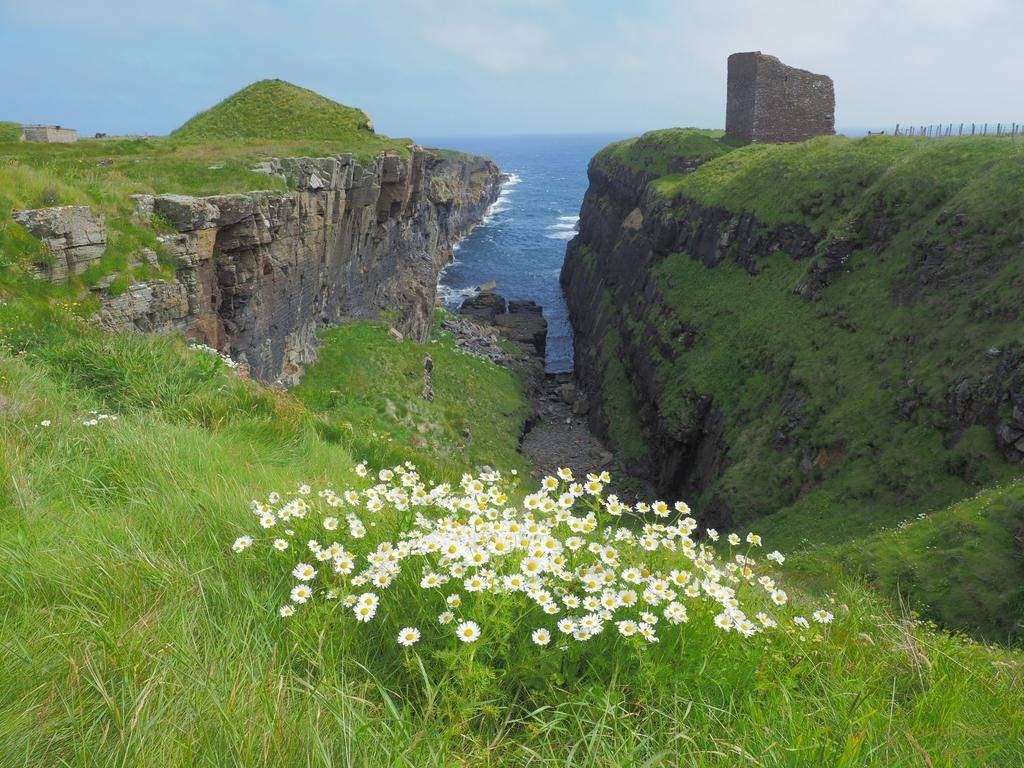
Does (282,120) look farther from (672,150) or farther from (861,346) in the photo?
(672,150)

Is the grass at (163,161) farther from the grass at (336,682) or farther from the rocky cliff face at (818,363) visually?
the rocky cliff face at (818,363)

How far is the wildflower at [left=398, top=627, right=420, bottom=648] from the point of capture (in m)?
3.84

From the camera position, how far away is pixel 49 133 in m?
35.7

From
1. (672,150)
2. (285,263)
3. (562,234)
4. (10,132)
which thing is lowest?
(562,234)

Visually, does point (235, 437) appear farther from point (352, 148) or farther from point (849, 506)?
point (352, 148)

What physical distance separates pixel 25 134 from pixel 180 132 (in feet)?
30.9

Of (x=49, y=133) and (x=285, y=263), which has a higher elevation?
(x=49, y=133)

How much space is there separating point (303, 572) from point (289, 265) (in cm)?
2571

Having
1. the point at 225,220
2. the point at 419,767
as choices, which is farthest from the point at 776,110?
the point at 419,767

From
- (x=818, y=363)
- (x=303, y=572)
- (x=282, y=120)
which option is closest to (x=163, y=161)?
(x=282, y=120)

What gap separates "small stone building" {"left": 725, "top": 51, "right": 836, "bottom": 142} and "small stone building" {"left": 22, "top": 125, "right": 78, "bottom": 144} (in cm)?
5066

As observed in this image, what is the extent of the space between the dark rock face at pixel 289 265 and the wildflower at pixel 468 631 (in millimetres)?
16267

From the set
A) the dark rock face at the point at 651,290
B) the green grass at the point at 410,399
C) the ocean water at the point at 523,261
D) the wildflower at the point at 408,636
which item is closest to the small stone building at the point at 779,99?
the dark rock face at the point at 651,290

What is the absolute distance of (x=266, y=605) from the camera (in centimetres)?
431
